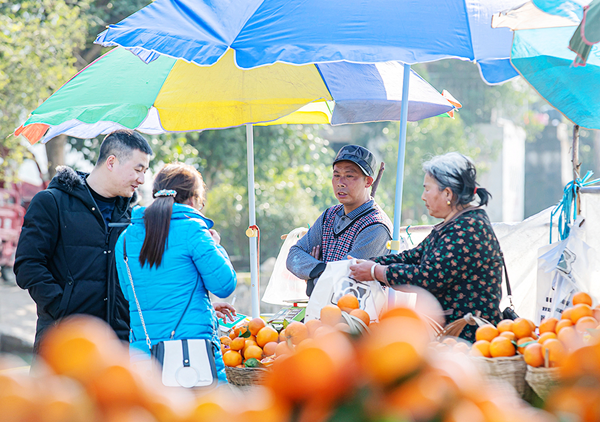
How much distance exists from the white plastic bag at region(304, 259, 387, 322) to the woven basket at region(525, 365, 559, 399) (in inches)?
32.5

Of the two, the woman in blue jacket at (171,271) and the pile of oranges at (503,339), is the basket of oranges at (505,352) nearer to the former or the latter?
the pile of oranges at (503,339)

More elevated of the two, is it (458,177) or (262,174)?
(458,177)

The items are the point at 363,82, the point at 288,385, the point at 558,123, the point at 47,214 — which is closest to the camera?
the point at 288,385

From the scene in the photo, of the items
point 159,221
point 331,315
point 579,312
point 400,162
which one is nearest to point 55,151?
point 400,162

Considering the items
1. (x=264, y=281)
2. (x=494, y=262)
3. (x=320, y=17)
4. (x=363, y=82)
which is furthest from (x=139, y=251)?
(x=264, y=281)

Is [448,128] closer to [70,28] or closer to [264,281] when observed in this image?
[264,281]

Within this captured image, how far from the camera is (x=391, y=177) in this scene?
834 inches

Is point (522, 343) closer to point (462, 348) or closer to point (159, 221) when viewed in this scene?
point (462, 348)

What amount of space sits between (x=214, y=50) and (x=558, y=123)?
101ft

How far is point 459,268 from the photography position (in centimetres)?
257

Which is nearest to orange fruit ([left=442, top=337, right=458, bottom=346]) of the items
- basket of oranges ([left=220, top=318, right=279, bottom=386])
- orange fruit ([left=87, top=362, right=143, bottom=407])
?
basket of oranges ([left=220, top=318, right=279, bottom=386])

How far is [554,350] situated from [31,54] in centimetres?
797

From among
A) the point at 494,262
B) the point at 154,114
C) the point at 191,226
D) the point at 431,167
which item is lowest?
the point at 494,262

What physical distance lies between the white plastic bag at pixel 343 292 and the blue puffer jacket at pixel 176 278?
1.36 feet
